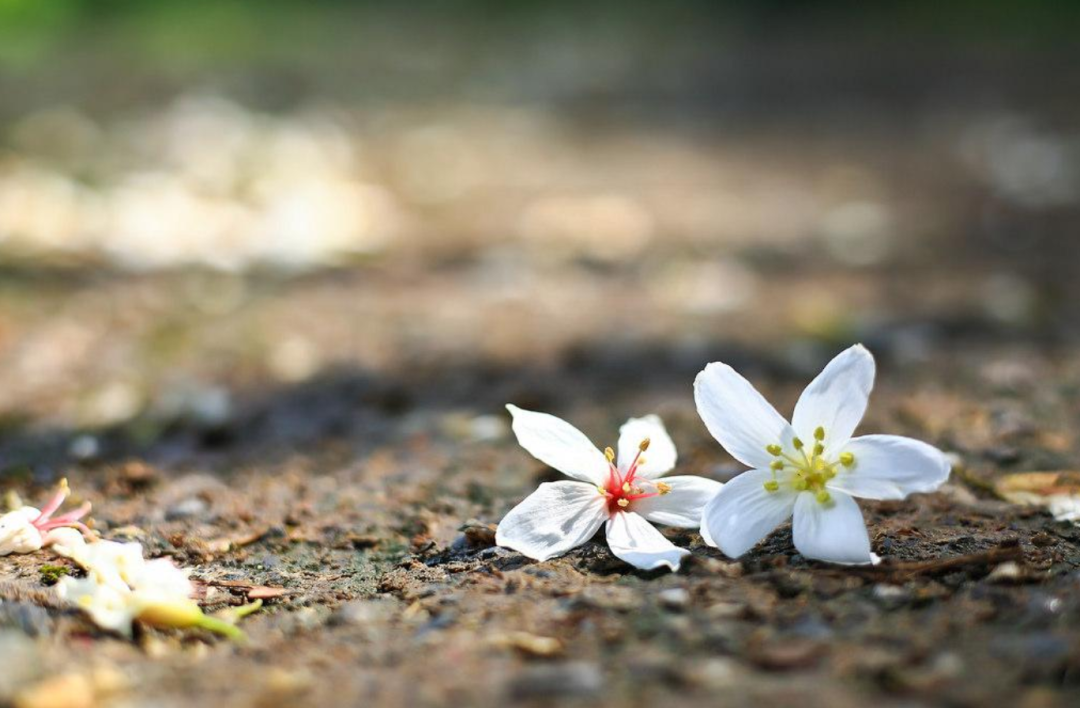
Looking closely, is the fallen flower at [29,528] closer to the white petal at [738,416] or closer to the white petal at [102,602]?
the white petal at [102,602]

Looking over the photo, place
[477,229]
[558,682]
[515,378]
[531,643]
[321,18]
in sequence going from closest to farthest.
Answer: [558,682] → [531,643] → [515,378] → [477,229] → [321,18]

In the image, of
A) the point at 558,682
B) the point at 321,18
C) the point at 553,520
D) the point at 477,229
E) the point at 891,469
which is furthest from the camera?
the point at 321,18

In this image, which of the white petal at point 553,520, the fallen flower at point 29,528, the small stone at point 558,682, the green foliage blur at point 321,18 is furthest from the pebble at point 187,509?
the green foliage blur at point 321,18

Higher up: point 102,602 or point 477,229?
point 477,229

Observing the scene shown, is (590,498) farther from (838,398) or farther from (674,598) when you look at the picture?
(838,398)

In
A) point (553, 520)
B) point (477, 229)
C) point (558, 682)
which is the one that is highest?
point (477, 229)

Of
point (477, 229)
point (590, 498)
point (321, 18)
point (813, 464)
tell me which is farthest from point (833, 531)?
point (321, 18)

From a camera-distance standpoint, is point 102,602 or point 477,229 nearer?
point 102,602
